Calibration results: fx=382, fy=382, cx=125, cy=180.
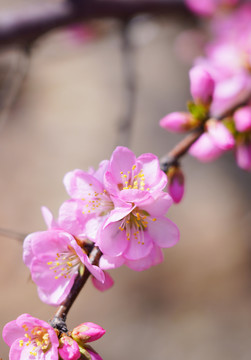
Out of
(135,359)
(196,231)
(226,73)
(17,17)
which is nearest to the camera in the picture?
(226,73)

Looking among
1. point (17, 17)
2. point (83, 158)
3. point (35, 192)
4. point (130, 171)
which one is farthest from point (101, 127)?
point (130, 171)

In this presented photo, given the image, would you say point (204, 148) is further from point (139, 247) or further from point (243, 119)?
point (139, 247)

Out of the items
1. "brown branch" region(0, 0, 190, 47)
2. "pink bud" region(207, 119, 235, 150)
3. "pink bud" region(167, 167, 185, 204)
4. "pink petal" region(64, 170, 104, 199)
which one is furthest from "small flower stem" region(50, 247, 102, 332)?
"brown branch" region(0, 0, 190, 47)

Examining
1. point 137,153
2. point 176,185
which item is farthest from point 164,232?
point 137,153

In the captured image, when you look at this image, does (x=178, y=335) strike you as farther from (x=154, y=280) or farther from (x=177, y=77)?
(x=177, y=77)

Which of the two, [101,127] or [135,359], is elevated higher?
[101,127]
